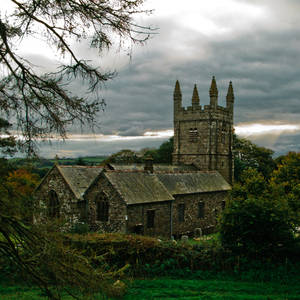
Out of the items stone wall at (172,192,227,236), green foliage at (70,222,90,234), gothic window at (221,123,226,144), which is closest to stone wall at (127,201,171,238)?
stone wall at (172,192,227,236)

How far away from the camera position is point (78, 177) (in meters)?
26.3

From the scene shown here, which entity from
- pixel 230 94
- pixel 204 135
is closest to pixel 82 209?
pixel 204 135

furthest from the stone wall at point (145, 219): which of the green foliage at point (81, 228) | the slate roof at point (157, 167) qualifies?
the slate roof at point (157, 167)

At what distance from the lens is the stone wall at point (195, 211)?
27.9 metres

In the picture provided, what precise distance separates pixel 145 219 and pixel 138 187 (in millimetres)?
2389

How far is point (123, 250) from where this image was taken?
13.6 meters

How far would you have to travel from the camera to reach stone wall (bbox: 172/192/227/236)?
2792cm

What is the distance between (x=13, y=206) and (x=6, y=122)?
1842 mm

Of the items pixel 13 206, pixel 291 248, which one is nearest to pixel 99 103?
pixel 13 206

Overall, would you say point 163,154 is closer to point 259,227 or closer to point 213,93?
point 213,93

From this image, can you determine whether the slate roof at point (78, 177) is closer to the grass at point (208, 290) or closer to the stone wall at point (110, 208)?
the stone wall at point (110, 208)

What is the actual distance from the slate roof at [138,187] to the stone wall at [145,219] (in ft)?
1.38

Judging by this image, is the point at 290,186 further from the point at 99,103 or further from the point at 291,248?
the point at 99,103

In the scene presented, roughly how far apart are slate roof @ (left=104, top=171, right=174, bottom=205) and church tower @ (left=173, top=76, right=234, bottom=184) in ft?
45.3
